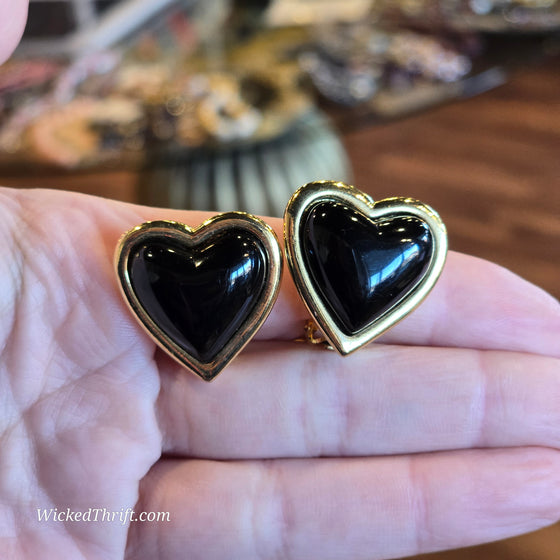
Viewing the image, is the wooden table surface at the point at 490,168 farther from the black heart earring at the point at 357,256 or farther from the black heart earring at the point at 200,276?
the black heart earring at the point at 200,276

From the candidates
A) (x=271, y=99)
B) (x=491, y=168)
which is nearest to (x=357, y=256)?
(x=271, y=99)

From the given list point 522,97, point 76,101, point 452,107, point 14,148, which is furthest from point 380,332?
point 522,97

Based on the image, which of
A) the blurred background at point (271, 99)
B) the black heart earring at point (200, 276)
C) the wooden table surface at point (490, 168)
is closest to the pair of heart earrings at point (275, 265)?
the black heart earring at point (200, 276)

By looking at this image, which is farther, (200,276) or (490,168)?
(490,168)

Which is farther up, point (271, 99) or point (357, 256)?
point (357, 256)

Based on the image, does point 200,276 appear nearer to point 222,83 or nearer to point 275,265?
point 275,265

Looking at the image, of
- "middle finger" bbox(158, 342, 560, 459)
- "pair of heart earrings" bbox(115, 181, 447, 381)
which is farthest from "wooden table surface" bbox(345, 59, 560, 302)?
"pair of heart earrings" bbox(115, 181, 447, 381)

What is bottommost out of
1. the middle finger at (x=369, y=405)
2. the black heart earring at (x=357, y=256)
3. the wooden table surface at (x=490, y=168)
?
the wooden table surface at (x=490, y=168)
